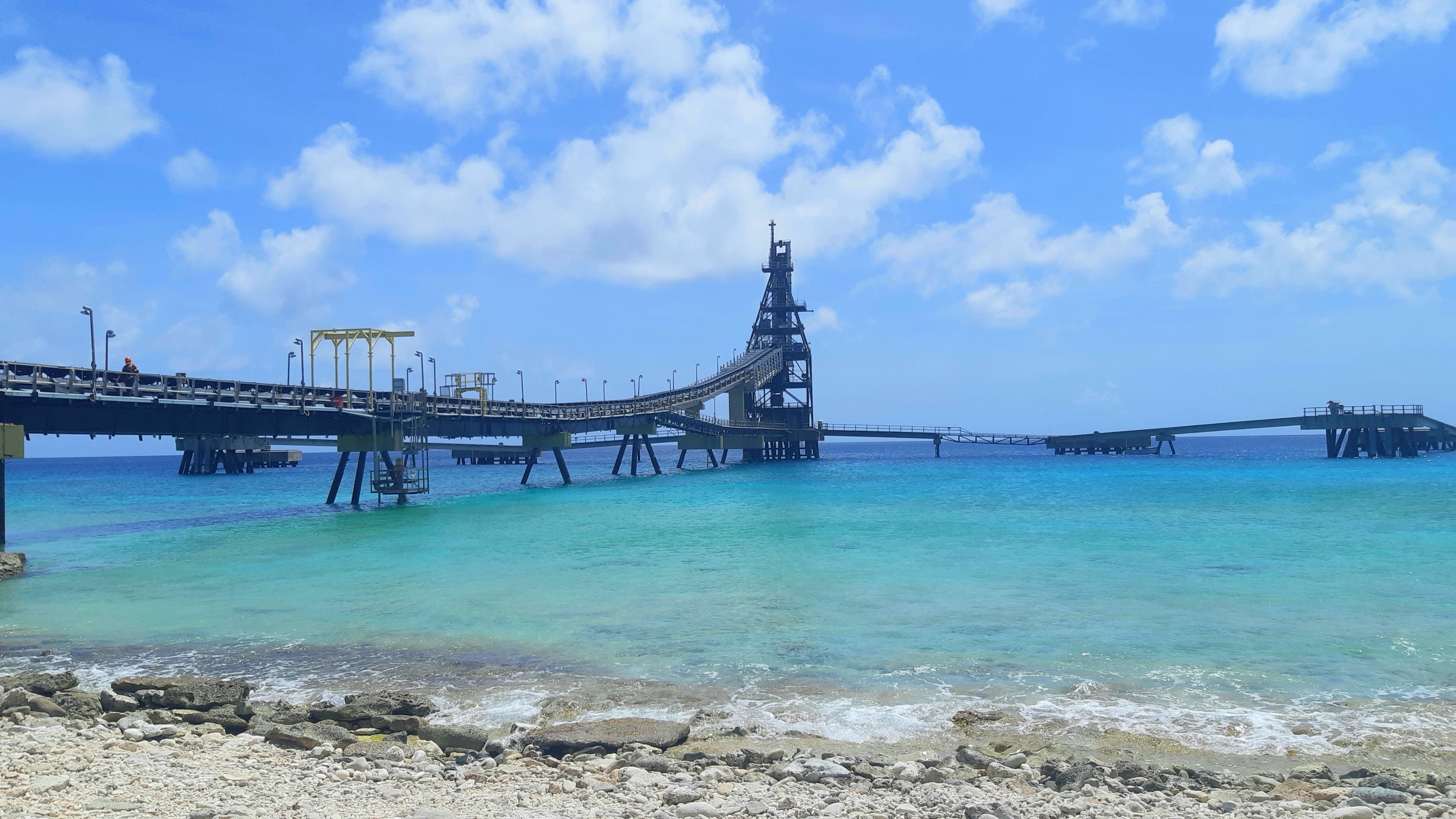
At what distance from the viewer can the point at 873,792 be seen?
7699mm

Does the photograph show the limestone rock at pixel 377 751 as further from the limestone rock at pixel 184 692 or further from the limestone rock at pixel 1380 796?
the limestone rock at pixel 1380 796

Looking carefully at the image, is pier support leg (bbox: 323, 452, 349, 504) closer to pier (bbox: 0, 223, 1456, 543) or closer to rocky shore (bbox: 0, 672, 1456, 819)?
pier (bbox: 0, 223, 1456, 543)

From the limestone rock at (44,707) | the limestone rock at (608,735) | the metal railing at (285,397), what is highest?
the metal railing at (285,397)

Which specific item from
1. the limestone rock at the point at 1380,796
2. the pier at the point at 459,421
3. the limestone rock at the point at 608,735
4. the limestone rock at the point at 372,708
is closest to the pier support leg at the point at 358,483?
the pier at the point at 459,421

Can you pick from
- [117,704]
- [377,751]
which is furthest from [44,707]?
[377,751]

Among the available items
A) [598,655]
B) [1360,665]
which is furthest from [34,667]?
[1360,665]

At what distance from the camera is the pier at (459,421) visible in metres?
29.9


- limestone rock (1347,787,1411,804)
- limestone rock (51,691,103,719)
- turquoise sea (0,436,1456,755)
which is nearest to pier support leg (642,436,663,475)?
turquoise sea (0,436,1456,755)

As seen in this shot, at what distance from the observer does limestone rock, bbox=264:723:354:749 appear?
896 centimetres

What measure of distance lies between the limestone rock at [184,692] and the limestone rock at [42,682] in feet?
1.96

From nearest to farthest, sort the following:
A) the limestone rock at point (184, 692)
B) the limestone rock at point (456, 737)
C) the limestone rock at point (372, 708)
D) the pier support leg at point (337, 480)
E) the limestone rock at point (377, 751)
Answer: the limestone rock at point (377, 751) < the limestone rock at point (456, 737) < the limestone rock at point (372, 708) < the limestone rock at point (184, 692) < the pier support leg at point (337, 480)

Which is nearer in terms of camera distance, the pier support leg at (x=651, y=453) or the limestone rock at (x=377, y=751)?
the limestone rock at (x=377, y=751)

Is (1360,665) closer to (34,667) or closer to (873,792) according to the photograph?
(873,792)

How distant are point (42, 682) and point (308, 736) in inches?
179
